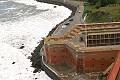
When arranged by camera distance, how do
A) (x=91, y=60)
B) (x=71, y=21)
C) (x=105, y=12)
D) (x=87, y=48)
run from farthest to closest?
1. (x=71, y=21)
2. (x=105, y=12)
3. (x=91, y=60)
4. (x=87, y=48)

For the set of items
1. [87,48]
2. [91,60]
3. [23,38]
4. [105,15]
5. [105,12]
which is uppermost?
[87,48]

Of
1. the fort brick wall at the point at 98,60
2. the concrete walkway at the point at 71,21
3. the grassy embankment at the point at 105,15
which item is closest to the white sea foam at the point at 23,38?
the concrete walkway at the point at 71,21

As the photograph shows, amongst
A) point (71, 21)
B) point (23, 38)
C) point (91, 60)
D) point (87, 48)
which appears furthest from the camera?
point (71, 21)

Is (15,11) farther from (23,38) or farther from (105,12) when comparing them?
(105,12)

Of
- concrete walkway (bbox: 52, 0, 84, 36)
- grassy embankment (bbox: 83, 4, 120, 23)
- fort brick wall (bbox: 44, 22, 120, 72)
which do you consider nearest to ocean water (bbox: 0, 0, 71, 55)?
concrete walkway (bbox: 52, 0, 84, 36)

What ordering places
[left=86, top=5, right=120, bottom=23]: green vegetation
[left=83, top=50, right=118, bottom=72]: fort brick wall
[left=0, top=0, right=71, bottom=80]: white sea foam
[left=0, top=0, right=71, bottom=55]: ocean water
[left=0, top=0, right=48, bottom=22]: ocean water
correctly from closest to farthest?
[left=83, top=50, right=118, bottom=72]: fort brick wall
[left=0, top=0, right=71, bottom=80]: white sea foam
[left=86, top=5, right=120, bottom=23]: green vegetation
[left=0, top=0, right=71, bottom=55]: ocean water
[left=0, top=0, right=48, bottom=22]: ocean water

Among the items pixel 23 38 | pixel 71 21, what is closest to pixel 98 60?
pixel 23 38

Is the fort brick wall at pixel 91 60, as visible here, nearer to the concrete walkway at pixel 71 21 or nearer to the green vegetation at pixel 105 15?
the concrete walkway at pixel 71 21

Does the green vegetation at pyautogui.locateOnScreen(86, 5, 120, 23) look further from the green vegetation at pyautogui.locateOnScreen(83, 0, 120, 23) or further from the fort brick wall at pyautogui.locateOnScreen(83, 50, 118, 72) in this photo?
the fort brick wall at pyautogui.locateOnScreen(83, 50, 118, 72)

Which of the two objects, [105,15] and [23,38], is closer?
[23,38]

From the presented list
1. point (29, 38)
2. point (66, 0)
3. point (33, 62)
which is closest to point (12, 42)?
point (29, 38)
